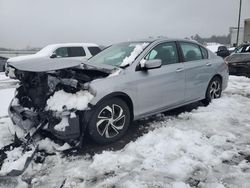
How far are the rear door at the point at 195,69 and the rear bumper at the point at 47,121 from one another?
8.98 feet

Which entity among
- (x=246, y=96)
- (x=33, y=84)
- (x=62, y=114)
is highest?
(x=33, y=84)

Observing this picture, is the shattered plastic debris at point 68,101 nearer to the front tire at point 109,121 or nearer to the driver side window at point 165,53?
Answer: the front tire at point 109,121

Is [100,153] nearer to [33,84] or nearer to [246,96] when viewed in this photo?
[33,84]

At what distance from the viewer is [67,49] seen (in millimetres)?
12820

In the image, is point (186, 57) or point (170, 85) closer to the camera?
point (170, 85)

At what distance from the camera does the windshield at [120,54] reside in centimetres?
518

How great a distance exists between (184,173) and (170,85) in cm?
221

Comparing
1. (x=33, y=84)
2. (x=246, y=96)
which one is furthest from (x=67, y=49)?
(x=33, y=84)

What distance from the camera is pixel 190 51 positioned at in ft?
21.1

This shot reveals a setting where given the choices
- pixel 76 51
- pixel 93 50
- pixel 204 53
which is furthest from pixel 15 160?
pixel 93 50

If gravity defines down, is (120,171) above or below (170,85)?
below

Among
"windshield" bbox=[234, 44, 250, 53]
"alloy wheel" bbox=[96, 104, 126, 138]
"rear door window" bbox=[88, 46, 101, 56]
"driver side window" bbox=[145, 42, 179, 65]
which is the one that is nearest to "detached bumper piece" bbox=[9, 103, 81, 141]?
"alloy wheel" bbox=[96, 104, 126, 138]

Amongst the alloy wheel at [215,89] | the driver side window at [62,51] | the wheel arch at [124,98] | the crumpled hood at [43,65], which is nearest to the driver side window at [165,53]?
the wheel arch at [124,98]

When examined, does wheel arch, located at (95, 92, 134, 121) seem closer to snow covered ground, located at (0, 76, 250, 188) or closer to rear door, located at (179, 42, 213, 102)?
snow covered ground, located at (0, 76, 250, 188)
